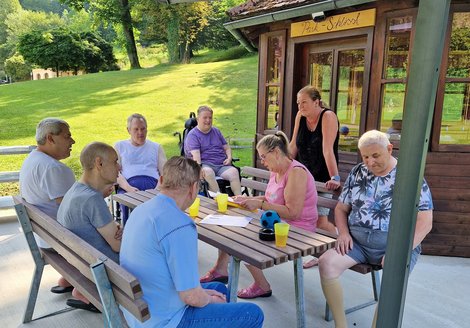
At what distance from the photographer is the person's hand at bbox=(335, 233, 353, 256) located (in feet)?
8.47

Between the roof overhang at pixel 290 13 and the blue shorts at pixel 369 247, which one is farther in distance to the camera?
the roof overhang at pixel 290 13

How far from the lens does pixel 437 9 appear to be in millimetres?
1239

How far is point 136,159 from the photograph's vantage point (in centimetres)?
444

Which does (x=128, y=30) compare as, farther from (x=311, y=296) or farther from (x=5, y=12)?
(x=5, y=12)

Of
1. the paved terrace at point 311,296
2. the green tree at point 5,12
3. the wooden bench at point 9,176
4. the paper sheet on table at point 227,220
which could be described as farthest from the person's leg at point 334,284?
the green tree at point 5,12

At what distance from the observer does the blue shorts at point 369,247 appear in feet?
8.41

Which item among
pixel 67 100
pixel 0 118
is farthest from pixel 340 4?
pixel 67 100

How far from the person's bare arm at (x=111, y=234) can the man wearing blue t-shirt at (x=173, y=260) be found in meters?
0.57

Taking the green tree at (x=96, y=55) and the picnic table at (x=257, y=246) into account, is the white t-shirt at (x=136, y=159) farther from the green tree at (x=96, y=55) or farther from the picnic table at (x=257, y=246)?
the green tree at (x=96, y=55)

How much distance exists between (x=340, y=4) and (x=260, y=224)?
2611 millimetres

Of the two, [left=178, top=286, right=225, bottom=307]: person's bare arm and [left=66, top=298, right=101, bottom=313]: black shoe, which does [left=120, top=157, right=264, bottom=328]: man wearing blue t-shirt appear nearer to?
[left=178, top=286, right=225, bottom=307]: person's bare arm

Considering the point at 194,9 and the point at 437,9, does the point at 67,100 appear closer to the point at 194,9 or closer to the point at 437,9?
the point at 194,9

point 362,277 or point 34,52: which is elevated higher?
point 34,52

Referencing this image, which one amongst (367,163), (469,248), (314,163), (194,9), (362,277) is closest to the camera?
(367,163)
